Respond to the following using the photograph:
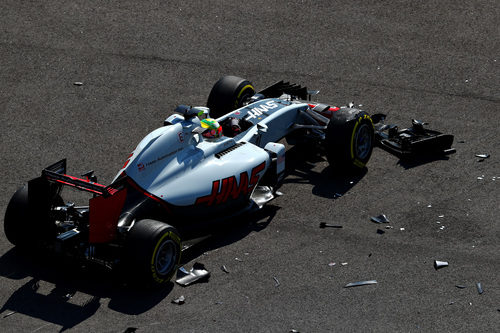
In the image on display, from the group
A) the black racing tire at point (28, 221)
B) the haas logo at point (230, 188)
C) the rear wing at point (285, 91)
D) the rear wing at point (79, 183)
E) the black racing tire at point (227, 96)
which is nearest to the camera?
the rear wing at point (79, 183)

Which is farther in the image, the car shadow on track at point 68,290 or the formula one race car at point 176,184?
the formula one race car at point 176,184

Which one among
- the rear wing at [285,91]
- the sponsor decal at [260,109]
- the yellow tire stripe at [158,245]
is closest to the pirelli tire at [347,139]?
the sponsor decal at [260,109]

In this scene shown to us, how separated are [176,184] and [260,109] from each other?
2785mm

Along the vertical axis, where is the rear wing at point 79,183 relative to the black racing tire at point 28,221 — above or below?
above

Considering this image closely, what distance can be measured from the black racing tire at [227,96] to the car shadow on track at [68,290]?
3.58 metres

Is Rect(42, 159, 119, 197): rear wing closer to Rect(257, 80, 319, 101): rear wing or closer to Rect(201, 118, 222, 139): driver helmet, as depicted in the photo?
Rect(201, 118, 222, 139): driver helmet

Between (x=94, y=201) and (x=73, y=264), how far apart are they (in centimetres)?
91

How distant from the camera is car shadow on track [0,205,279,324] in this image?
9711 mm

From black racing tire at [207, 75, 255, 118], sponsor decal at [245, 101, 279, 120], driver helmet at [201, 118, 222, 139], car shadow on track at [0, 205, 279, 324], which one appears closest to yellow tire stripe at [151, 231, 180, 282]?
car shadow on track at [0, 205, 279, 324]

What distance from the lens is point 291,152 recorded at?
1385 cm

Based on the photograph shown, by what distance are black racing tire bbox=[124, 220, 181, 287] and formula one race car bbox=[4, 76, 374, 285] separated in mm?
12

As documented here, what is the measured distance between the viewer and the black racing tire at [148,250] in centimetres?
975

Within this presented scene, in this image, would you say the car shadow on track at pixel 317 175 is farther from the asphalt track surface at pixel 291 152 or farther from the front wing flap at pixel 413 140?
the front wing flap at pixel 413 140

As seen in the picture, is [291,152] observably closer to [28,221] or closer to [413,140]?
[413,140]
